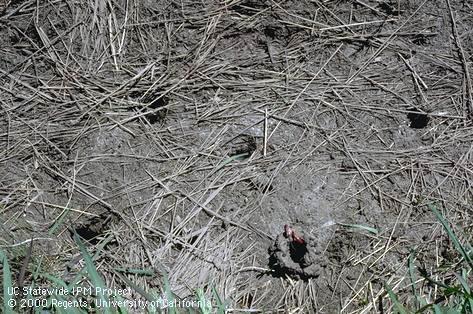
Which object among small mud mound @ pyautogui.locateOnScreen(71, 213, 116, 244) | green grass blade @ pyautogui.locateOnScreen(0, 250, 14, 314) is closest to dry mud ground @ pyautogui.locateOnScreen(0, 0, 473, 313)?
small mud mound @ pyautogui.locateOnScreen(71, 213, 116, 244)

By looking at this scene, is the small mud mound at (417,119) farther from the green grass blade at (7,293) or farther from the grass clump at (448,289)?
the green grass blade at (7,293)

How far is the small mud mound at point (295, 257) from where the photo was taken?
226 centimetres

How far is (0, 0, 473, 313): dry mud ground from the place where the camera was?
2303mm

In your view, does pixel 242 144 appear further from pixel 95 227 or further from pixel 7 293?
pixel 7 293

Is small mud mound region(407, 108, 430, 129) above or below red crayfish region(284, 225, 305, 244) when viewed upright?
above

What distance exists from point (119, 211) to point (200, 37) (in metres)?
0.96

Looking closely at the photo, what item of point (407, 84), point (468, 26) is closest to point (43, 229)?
point (407, 84)

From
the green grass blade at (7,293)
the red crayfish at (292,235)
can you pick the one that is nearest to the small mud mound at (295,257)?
the red crayfish at (292,235)

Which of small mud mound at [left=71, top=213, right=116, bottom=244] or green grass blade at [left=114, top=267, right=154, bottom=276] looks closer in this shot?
green grass blade at [left=114, top=267, right=154, bottom=276]

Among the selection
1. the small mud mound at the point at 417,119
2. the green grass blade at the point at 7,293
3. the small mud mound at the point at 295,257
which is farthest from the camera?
the small mud mound at the point at 417,119

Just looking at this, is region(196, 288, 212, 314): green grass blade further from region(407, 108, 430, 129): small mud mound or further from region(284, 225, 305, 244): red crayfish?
region(407, 108, 430, 129): small mud mound

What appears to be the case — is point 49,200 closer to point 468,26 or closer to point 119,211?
point 119,211

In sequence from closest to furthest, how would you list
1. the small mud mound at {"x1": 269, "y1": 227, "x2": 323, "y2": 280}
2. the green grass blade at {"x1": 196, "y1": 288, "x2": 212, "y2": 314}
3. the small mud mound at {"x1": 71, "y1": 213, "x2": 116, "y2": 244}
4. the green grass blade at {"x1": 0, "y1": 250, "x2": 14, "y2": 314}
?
1. the green grass blade at {"x1": 0, "y1": 250, "x2": 14, "y2": 314}
2. the green grass blade at {"x1": 196, "y1": 288, "x2": 212, "y2": 314}
3. the small mud mound at {"x1": 269, "y1": 227, "x2": 323, "y2": 280}
4. the small mud mound at {"x1": 71, "y1": 213, "x2": 116, "y2": 244}

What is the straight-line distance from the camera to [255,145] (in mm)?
2625
